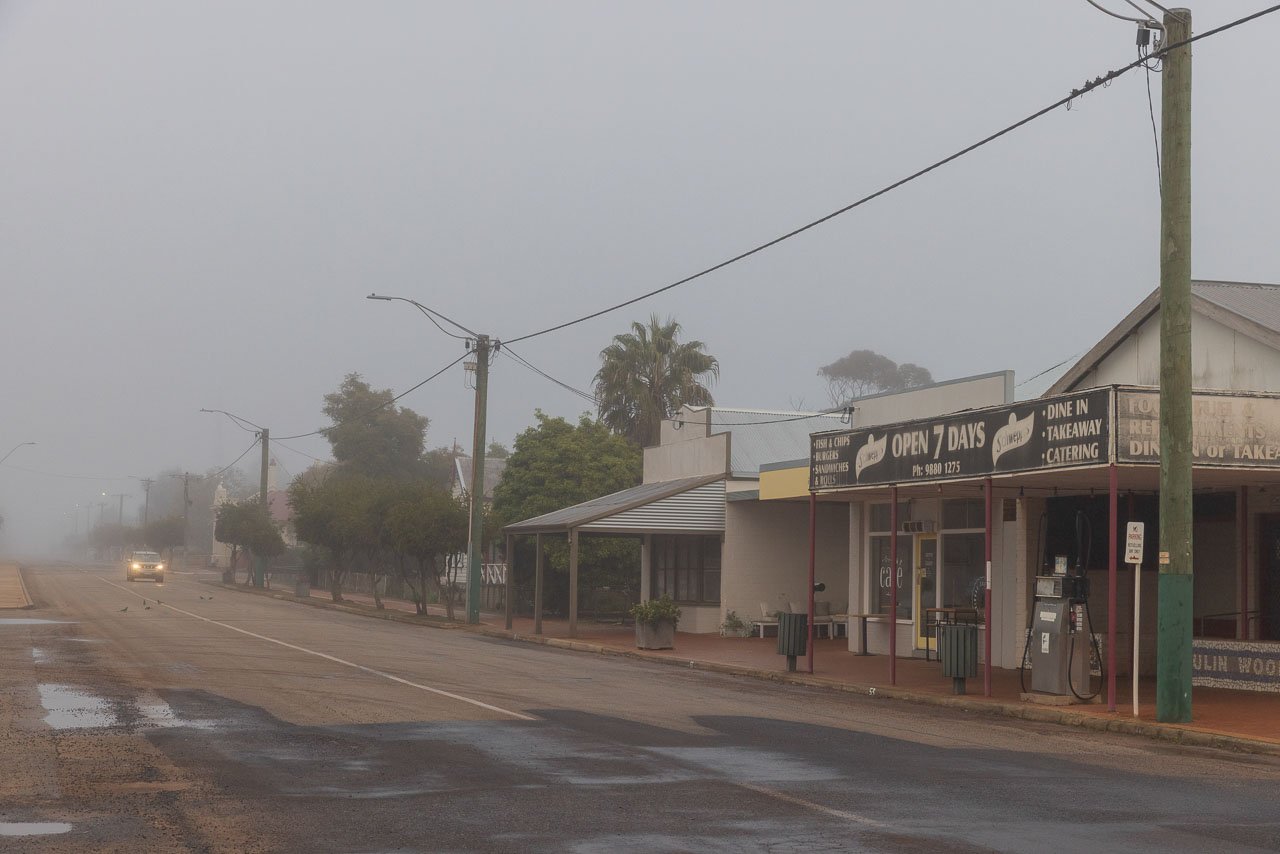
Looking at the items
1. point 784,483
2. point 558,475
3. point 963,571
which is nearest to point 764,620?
point 784,483

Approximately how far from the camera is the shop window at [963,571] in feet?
82.8

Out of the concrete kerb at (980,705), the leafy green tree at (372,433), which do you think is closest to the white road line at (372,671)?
the concrete kerb at (980,705)

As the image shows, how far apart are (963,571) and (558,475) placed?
24637 millimetres

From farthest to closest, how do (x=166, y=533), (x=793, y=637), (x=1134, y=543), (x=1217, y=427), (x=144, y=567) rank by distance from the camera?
(x=166, y=533) → (x=144, y=567) → (x=793, y=637) → (x=1217, y=427) → (x=1134, y=543)

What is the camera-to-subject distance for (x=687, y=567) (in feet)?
124

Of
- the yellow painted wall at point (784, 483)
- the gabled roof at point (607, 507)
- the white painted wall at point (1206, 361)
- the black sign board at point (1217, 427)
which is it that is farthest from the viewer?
the gabled roof at point (607, 507)

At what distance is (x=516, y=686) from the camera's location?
62.5ft

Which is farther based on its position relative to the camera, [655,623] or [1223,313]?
[655,623]

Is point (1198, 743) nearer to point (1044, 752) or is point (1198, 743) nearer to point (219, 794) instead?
point (1044, 752)

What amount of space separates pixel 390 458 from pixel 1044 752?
3182 inches

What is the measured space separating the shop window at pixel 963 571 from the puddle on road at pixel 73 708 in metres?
15.1

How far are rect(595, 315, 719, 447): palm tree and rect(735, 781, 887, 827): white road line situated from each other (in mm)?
47708

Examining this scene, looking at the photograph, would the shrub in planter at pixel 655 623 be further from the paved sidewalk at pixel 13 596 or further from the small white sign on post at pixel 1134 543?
the paved sidewalk at pixel 13 596

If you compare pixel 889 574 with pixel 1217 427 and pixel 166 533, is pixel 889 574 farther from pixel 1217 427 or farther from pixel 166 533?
pixel 166 533
